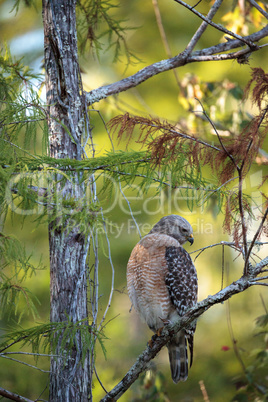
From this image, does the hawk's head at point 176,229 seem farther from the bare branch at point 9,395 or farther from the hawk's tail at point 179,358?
the bare branch at point 9,395

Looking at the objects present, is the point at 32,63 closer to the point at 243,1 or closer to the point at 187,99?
the point at 187,99

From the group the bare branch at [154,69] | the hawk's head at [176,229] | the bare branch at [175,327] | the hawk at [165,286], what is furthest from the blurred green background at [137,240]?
the bare branch at [175,327]

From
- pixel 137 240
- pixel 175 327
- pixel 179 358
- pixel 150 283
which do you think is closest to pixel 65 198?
pixel 175 327

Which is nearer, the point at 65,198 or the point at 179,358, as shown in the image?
the point at 65,198

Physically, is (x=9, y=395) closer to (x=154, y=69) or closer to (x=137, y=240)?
(x=154, y=69)

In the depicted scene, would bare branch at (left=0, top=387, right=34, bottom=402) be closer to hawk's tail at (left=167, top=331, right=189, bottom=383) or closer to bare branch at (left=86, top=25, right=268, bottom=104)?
hawk's tail at (left=167, top=331, right=189, bottom=383)

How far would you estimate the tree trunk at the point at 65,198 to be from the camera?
3547 mm

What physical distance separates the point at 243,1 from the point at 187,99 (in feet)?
4.35

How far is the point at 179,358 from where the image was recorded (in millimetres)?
4594

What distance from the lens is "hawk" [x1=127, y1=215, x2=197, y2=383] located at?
173 inches

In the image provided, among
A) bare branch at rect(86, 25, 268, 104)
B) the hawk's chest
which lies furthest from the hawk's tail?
bare branch at rect(86, 25, 268, 104)

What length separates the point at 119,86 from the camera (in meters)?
4.12

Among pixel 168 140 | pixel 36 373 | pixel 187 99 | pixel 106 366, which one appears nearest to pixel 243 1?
pixel 187 99

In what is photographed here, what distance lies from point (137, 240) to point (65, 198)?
11.0ft
